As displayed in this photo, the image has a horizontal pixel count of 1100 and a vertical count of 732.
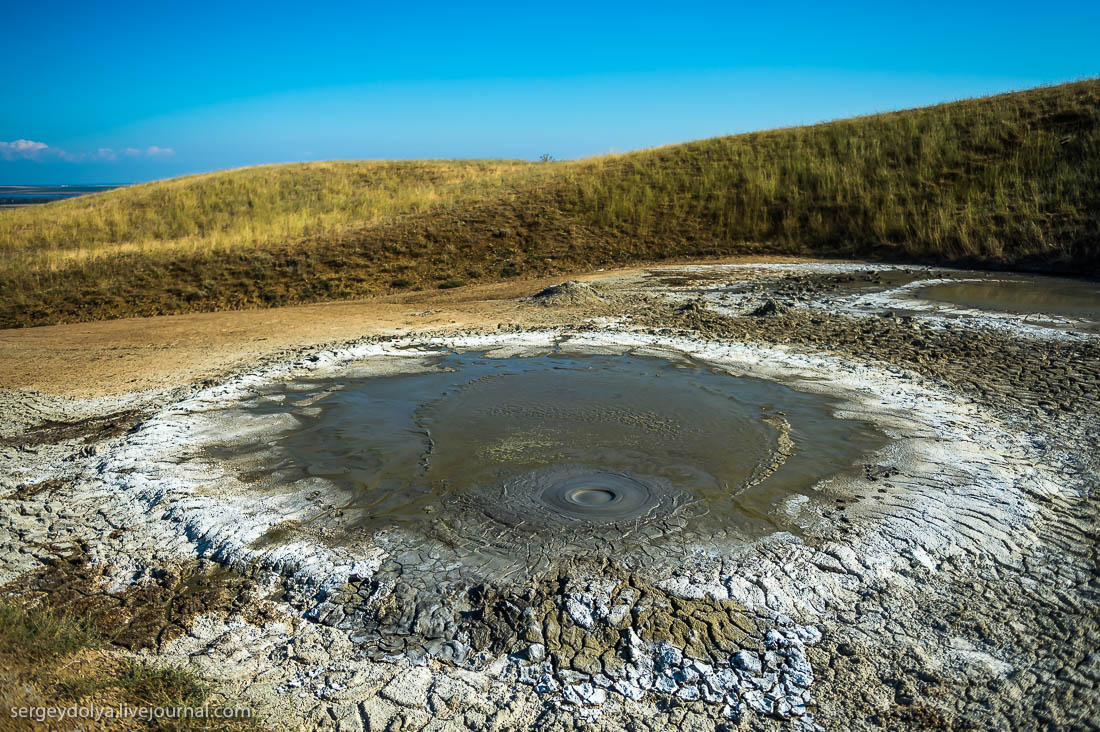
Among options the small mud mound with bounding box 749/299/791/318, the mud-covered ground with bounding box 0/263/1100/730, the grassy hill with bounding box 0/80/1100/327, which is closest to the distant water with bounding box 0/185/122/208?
the grassy hill with bounding box 0/80/1100/327

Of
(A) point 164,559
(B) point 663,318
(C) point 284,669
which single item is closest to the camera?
(C) point 284,669

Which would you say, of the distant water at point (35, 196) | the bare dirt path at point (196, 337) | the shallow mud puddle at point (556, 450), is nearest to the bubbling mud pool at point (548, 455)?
the shallow mud puddle at point (556, 450)

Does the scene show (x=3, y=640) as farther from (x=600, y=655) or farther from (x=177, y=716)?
(x=600, y=655)

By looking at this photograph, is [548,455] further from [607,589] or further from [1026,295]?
[1026,295]

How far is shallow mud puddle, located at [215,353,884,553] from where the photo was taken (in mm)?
3889

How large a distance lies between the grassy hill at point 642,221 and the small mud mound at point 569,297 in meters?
3.83

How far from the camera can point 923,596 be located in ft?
10.5

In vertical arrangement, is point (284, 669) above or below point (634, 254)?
below

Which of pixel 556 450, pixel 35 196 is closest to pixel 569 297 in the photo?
pixel 556 450

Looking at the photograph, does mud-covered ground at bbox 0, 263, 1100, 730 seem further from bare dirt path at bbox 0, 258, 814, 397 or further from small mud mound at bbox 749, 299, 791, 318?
small mud mound at bbox 749, 299, 791, 318

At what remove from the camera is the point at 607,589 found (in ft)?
10.6

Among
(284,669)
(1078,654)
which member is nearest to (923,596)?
(1078,654)

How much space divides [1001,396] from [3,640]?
6310 mm

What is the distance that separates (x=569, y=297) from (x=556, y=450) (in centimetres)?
528
